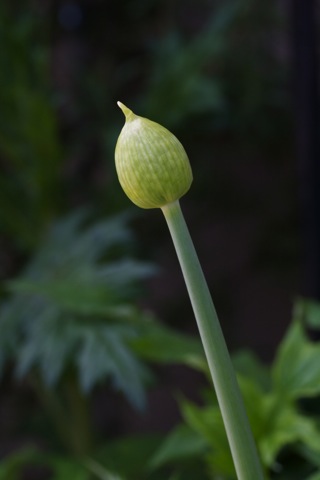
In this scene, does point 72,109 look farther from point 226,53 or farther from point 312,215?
point 312,215

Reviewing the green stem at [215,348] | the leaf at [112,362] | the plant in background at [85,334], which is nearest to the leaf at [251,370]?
the plant in background at [85,334]

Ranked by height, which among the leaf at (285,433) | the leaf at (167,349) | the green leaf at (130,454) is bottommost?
the green leaf at (130,454)

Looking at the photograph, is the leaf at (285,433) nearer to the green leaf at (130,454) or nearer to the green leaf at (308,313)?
the green leaf at (308,313)

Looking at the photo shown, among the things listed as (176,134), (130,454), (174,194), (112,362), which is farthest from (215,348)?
(176,134)

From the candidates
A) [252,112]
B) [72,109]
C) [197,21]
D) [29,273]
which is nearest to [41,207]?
[29,273]

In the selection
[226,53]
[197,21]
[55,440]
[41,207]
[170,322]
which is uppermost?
[197,21]

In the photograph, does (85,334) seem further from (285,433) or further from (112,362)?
(285,433)

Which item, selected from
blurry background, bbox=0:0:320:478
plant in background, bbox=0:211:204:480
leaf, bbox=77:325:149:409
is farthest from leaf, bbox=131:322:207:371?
blurry background, bbox=0:0:320:478
